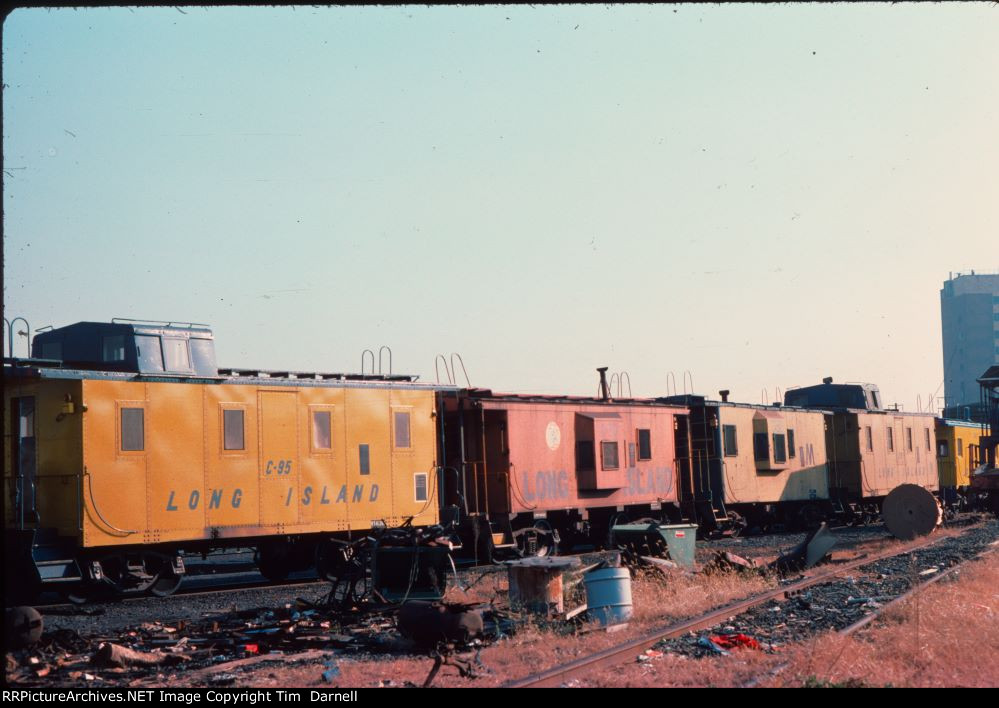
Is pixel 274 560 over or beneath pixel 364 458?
beneath

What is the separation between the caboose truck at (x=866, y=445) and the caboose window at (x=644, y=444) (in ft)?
36.5

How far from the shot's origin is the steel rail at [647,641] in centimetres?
865

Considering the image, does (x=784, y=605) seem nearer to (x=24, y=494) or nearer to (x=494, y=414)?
(x=494, y=414)

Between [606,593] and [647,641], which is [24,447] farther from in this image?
[647,641]

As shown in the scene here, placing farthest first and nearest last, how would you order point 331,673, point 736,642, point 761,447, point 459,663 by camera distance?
point 761,447 < point 736,642 < point 459,663 < point 331,673

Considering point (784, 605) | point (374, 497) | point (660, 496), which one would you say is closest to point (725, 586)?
point (784, 605)

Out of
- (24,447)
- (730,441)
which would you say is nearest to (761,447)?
(730,441)

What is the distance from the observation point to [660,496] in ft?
81.0

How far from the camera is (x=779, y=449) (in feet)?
97.0

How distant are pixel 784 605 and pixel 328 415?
7969 mm

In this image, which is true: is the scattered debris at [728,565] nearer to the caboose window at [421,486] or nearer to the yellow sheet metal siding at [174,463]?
the caboose window at [421,486]

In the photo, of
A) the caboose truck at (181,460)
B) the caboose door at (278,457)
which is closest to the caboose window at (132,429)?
the caboose truck at (181,460)

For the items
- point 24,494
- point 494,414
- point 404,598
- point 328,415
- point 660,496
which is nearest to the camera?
point 404,598

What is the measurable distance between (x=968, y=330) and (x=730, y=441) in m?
143
